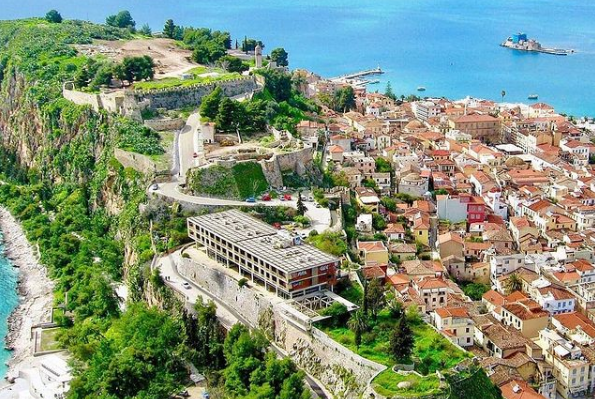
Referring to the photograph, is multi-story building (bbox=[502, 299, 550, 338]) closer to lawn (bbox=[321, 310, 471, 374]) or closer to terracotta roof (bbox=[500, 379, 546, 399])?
terracotta roof (bbox=[500, 379, 546, 399])

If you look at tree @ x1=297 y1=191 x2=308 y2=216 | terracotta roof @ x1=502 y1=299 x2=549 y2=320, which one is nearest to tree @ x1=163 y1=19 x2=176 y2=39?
tree @ x1=297 y1=191 x2=308 y2=216

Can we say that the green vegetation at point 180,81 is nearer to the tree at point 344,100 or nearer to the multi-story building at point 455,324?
the tree at point 344,100

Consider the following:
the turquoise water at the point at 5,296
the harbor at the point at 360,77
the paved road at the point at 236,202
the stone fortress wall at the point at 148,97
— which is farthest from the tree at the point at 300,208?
the harbor at the point at 360,77

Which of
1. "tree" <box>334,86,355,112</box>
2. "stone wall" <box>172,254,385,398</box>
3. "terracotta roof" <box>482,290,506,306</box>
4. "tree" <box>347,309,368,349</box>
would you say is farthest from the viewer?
"tree" <box>334,86,355,112</box>

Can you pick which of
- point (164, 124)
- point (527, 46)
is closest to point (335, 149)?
point (164, 124)

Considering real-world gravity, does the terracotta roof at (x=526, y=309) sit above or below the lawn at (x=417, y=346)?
below

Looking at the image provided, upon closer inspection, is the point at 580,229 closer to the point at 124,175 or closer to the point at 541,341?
the point at 541,341
